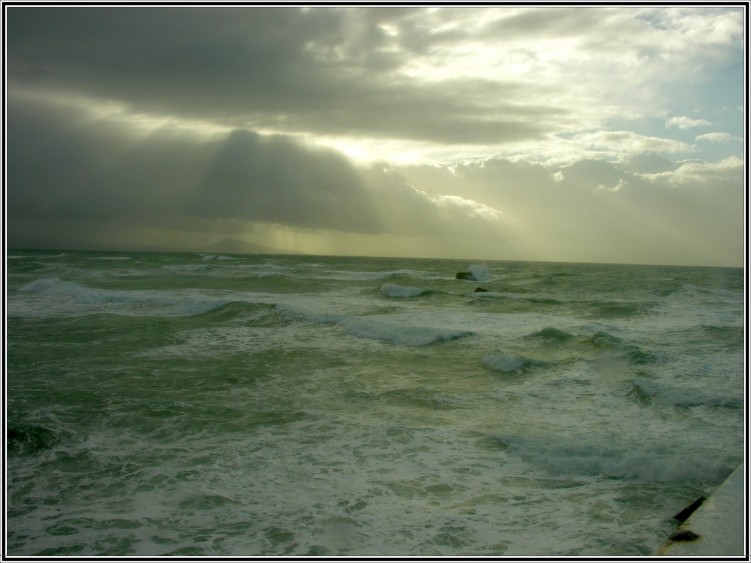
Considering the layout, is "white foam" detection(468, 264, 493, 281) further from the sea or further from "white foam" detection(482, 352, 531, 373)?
"white foam" detection(482, 352, 531, 373)

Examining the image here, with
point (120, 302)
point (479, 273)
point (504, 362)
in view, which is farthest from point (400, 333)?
point (479, 273)

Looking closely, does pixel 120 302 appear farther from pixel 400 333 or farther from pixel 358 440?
pixel 358 440

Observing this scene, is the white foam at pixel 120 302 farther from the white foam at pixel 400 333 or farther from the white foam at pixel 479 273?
the white foam at pixel 479 273

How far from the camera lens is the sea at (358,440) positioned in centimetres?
493

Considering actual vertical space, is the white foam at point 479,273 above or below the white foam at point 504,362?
above

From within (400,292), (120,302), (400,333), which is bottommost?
(120,302)

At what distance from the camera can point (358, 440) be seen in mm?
7340

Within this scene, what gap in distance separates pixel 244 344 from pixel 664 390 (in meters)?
9.93

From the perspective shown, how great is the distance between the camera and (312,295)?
29109 millimetres

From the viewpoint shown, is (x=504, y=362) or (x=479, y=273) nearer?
(x=504, y=362)

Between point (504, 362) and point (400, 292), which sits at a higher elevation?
point (400, 292)

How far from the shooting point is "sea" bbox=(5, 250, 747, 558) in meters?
4.93

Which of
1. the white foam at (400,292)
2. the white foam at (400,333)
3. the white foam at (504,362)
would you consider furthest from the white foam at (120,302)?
the white foam at (504,362)

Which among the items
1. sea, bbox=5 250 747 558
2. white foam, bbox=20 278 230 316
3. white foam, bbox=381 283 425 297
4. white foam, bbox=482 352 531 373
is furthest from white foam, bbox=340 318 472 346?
white foam, bbox=381 283 425 297
